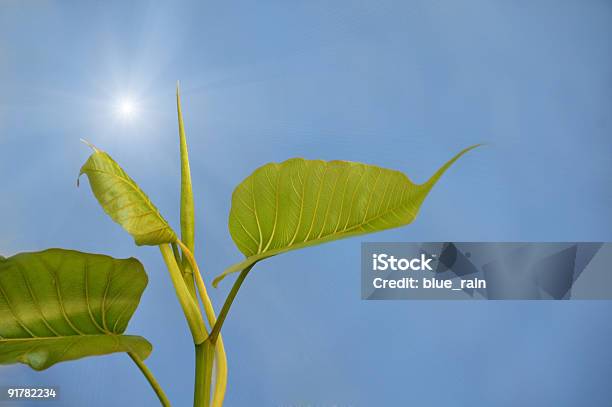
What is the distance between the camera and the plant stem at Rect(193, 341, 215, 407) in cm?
70

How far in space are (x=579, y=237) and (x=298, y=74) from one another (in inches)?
37.3

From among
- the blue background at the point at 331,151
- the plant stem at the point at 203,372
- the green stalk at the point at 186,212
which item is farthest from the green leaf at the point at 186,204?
the blue background at the point at 331,151

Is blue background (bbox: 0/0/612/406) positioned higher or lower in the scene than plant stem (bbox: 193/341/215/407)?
higher

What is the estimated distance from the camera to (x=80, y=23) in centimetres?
176

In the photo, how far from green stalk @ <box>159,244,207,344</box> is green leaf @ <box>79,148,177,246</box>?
5 cm

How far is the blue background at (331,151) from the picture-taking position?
1.69 metres

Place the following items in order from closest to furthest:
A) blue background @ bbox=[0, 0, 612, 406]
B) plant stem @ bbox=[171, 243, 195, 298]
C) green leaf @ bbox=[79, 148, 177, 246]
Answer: green leaf @ bbox=[79, 148, 177, 246] → plant stem @ bbox=[171, 243, 195, 298] → blue background @ bbox=[0, 0, 612, 406]

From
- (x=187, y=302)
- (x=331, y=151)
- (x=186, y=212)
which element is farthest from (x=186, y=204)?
(x=331, y=151)

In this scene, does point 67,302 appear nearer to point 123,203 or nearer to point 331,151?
point 123,203

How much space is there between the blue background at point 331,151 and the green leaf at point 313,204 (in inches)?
39.8

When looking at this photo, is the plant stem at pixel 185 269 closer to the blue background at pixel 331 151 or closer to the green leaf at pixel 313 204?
the green leaf at pixel 313 204

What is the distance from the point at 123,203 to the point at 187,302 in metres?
0.14

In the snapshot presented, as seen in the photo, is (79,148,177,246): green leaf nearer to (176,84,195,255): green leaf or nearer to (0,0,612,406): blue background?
(176,84,195,255): green leaf

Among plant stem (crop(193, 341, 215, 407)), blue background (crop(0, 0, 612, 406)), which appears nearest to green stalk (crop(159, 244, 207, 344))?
plant stem (crop(193, 341, 215, 407))
